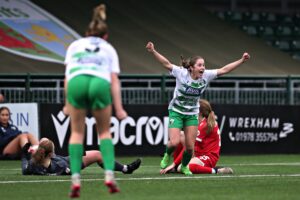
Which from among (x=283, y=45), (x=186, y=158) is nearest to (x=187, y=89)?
(x=186, y=158)

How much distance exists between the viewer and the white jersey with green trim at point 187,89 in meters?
14.9

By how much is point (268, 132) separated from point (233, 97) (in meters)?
1.17

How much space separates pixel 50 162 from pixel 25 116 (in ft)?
23.0

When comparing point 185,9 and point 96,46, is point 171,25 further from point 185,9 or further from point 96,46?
point 96,46

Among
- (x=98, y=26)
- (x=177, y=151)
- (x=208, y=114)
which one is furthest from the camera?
(x=177, y=151)

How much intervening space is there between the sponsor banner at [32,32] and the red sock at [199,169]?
9977 millimetres

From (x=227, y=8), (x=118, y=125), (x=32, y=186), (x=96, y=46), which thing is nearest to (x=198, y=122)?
(x=32, y=186)

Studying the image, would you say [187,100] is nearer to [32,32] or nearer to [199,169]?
[199,169]

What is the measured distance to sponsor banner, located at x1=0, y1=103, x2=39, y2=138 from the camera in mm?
21250

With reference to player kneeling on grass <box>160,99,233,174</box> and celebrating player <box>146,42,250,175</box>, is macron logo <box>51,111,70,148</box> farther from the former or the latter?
celebrating player <box>146,42,250,175</box>

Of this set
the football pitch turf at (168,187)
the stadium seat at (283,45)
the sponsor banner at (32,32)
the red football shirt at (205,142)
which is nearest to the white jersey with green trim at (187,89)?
the red football shirt at (205,142)

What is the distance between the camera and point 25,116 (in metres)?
21.4

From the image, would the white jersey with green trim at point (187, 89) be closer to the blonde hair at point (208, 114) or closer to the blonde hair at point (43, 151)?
the blonde hair at point (208, 114)

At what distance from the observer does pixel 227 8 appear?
34062 millimetres
